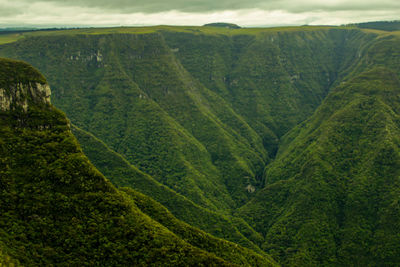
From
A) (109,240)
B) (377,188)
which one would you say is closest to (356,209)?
(377,188)

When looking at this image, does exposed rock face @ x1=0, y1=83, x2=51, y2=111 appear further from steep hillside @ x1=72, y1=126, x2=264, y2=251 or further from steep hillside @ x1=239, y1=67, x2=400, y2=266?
steep hillside @ x1=239, y1=67, x2=400, y2=266

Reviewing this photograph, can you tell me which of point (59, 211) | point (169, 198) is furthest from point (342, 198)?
point (59, 211)

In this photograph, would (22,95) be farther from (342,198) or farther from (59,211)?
(342,198)

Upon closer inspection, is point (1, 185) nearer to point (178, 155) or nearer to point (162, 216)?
point (162, 216)

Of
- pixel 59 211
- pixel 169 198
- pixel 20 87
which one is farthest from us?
pixel 169 198

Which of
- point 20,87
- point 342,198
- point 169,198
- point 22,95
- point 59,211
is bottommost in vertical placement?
point 342,198

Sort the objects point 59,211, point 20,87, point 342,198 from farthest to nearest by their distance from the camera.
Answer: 1. point 342,198
2. point 20,87
3. point 59,211

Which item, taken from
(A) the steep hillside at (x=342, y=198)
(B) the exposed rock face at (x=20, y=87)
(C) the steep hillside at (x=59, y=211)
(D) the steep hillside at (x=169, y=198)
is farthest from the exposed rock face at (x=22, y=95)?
(A) the steep hillside at (x=342, y=198)
